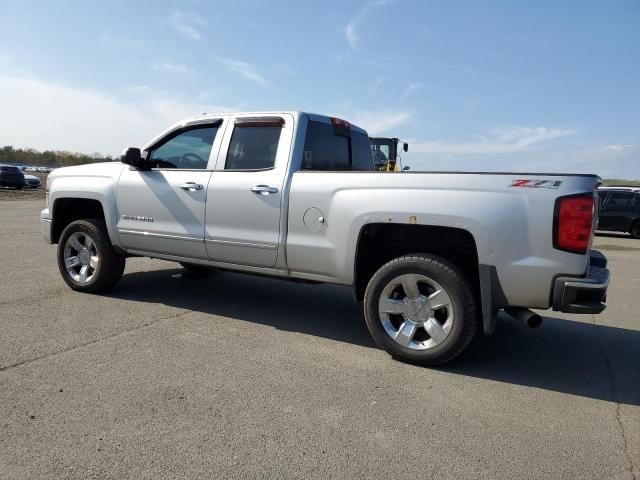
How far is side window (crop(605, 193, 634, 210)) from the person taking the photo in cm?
1700

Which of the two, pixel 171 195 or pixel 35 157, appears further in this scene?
pixel 35 157

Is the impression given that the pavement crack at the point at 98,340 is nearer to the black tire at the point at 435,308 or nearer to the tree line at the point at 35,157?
the black tire at the point at 435,308

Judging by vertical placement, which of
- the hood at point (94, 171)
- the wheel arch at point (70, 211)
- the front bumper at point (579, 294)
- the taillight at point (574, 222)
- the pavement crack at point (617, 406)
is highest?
the hood at point (94, 171)

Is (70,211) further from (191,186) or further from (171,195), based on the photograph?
(191,186)

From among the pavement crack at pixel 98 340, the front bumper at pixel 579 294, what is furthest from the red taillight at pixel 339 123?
the front bumper at pixel 579 294

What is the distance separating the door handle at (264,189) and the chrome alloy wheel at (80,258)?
89.8 inches

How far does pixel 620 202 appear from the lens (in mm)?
17062

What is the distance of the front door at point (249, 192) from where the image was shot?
174 inches

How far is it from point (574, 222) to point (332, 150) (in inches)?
99.8

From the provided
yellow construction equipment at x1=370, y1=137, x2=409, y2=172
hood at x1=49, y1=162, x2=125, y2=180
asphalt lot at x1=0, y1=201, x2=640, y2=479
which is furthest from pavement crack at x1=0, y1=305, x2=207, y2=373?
yellow construction equipment at x1=370, y1=137, x2=409, y2=172

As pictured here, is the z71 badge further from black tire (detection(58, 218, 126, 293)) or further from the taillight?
black tire (detection(58, 218, 126, 293))

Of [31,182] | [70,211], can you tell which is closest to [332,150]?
[70,211]

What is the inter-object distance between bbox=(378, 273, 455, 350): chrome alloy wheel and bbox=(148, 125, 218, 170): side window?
2.34 meters

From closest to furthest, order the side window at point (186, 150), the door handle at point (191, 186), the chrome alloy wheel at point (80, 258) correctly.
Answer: the door handle at point (191, 186) < the side window at point (186, 150) < the chrome alloy wheel at point (80, 258)
